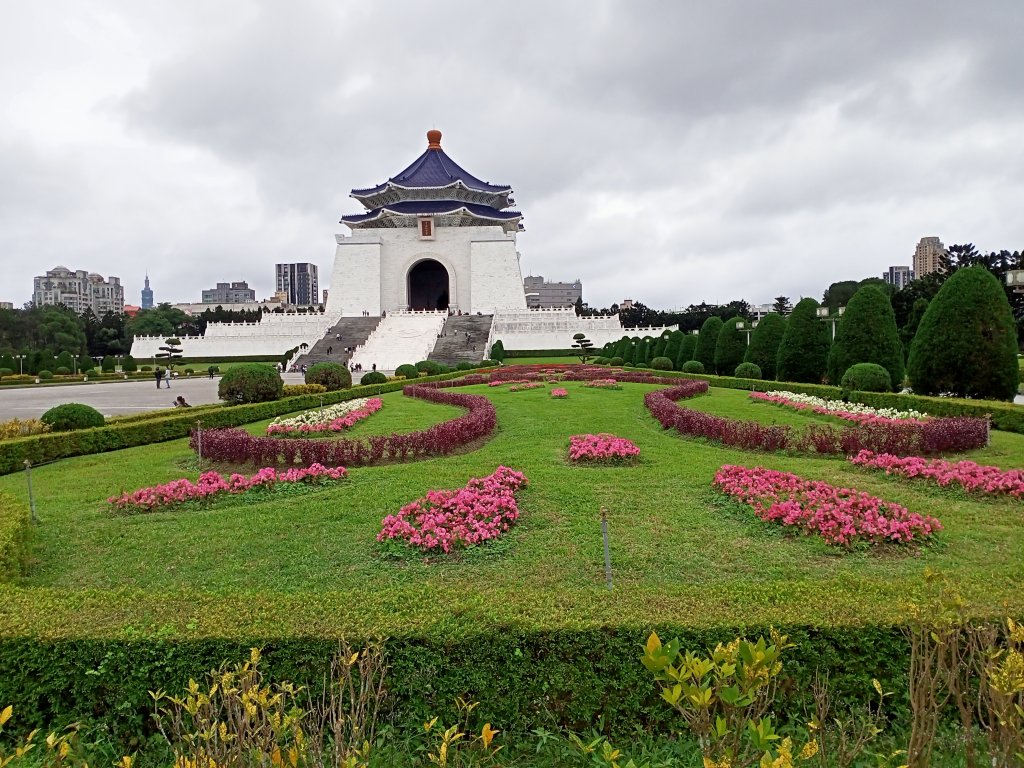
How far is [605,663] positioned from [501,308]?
42.7 metres

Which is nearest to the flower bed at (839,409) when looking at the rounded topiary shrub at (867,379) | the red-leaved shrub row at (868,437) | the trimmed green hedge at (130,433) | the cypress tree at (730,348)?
the rounded topiary shrub at (867,379)

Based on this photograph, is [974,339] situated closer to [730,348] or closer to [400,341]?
[730,348]

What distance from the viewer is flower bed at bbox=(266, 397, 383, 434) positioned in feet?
32.1

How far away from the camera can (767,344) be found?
17.0m

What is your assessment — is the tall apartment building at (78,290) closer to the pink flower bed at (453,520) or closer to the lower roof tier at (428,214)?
the lower roof tier at (428,214)

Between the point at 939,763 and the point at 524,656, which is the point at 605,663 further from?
the point at 939,763

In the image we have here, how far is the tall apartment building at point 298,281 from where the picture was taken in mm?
138500

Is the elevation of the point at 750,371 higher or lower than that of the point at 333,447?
higher

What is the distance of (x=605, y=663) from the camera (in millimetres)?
2584

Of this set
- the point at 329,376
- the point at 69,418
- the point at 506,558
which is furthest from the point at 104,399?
the point at 506,558

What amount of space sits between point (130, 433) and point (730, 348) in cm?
1526

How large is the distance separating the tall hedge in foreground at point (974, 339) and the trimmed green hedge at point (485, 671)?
9.83m

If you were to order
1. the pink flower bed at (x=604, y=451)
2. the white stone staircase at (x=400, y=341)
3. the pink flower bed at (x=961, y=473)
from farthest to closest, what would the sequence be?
the white stone staircase at (x=400, y=341)
the pink flower bed at (x=604, y=451)
the pink flower bed at (x=961, y=473)

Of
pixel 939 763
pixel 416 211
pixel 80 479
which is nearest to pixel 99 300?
pixel 416 211
